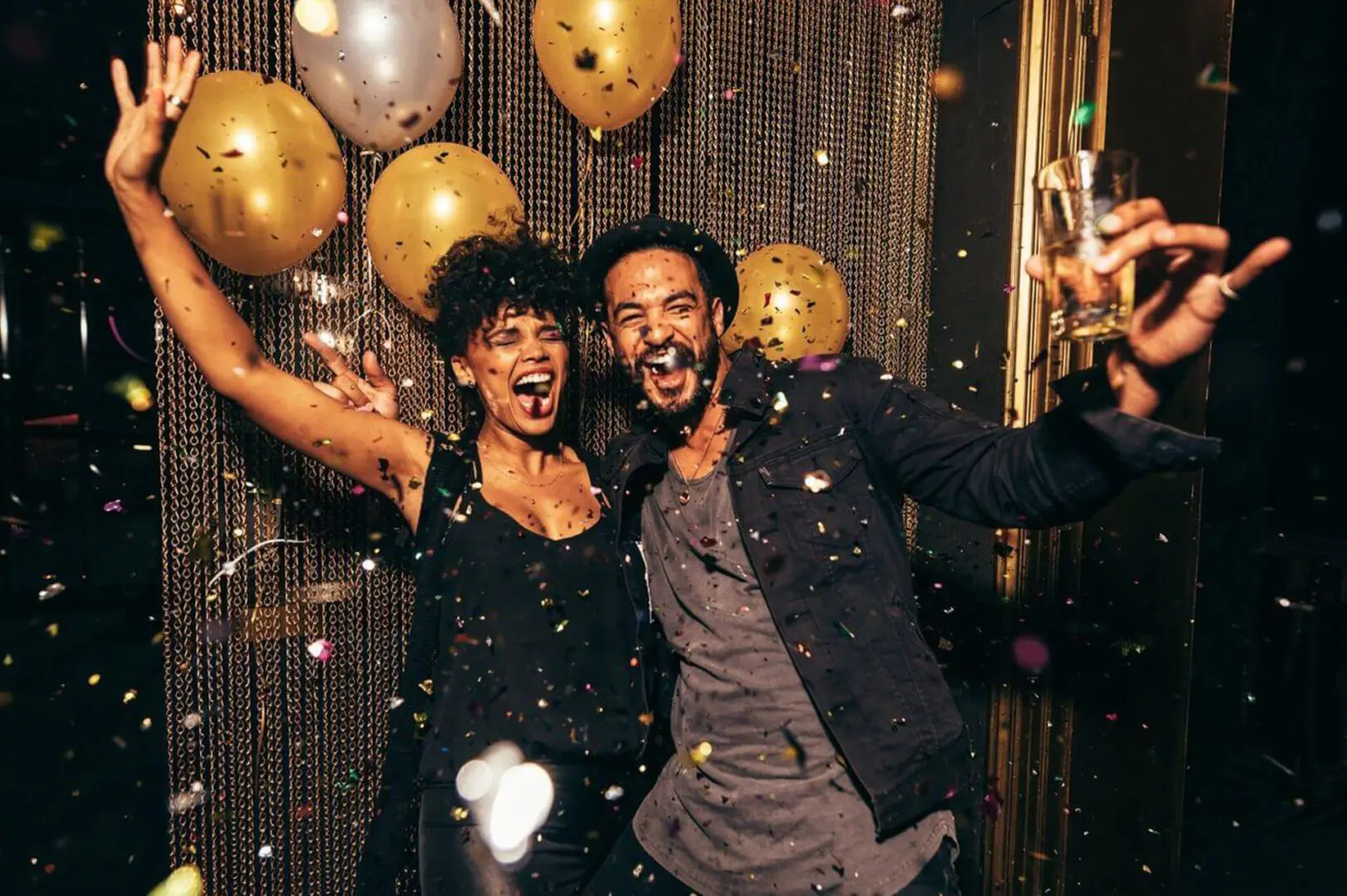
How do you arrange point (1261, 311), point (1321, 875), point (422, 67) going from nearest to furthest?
1. point (422, 67)
2. point (1321, 875)
3. point (1261, 311)

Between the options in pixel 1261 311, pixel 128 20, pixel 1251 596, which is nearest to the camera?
pixel 1261 311

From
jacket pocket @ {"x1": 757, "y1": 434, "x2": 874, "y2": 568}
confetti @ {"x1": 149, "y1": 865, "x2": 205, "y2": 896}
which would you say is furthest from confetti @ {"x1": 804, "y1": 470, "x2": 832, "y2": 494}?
confetti @ {"x1": 149, "y1": 865, "x2": 205, "y2": 896}

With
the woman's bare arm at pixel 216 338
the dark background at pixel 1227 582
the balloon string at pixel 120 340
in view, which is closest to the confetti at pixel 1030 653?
the dark background at pixel 1227 582

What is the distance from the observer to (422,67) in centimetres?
179

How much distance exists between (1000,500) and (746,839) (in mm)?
735

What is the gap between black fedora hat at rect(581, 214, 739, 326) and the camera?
166cm

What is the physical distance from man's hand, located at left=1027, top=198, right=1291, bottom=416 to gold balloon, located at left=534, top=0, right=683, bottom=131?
1.32 meters

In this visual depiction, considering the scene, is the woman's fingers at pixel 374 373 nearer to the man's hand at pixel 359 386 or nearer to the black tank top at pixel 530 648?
the man's hand at pixel 359 386

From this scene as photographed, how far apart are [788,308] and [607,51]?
0.81 m

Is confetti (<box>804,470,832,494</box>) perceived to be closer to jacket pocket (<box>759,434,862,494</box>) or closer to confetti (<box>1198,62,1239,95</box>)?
jacket pocket (<box>759,434,862,494</box>)

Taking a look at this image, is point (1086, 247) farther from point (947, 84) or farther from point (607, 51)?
point (947, 84)

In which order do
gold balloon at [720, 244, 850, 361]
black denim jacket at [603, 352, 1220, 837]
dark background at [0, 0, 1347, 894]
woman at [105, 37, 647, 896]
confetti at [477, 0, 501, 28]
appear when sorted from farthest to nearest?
dark background at [0, 0, 1347, 894] → confetti at [477, 0, 501, 28] → gold balloon at [720, 244, 850, 361] → woman at [105, 37, 647, 896] → black denim jacket at [603, 352, 1220, 837]

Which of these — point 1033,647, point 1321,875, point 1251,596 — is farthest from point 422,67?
point 1321,875

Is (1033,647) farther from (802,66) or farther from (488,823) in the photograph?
(802,66)
